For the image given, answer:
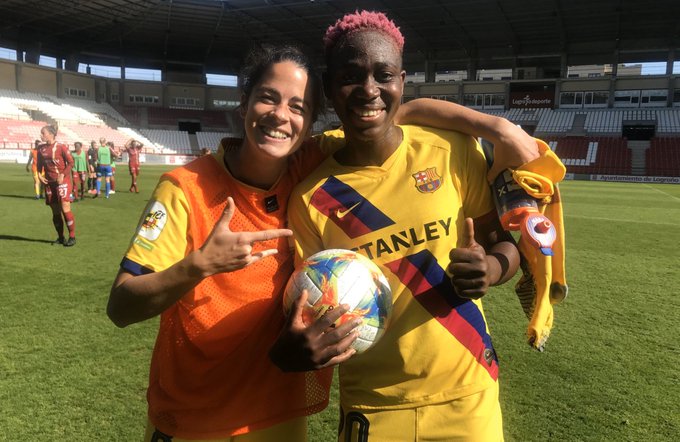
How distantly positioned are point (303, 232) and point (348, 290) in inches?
15.3

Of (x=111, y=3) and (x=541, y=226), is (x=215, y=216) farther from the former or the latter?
(x=111, y=3)

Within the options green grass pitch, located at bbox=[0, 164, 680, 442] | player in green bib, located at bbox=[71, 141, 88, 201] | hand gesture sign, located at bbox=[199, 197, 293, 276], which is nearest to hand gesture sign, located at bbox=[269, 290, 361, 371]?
hand gesture sign, located at bbox=[199, 197, 293, 276]

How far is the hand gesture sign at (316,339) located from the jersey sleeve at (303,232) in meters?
0.33

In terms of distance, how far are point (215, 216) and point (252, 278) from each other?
0.88ft

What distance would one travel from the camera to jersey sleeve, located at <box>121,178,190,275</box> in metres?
1.68

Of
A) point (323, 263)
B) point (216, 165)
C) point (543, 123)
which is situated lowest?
point (323, 263)

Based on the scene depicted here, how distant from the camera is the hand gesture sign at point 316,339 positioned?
1.51m

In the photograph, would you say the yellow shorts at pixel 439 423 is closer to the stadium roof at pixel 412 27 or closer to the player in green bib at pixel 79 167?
the player in green bib at pixel 79 167

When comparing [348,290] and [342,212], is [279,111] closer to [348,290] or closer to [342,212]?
[342,212]

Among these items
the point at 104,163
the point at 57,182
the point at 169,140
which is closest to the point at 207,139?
the point at 169,140

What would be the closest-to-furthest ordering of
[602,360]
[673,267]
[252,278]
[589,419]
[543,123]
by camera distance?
[252,278]
[589,419]
[602,360]
[673,267]
[543,123]

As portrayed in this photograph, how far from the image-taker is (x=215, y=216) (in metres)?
1.82

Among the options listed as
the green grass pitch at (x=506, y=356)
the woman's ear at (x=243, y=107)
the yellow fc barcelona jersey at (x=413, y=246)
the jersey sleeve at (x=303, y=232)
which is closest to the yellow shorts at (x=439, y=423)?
the yellow fc barcelona jersey at (x=413, y=246)

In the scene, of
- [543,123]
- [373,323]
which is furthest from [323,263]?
[543,123]
